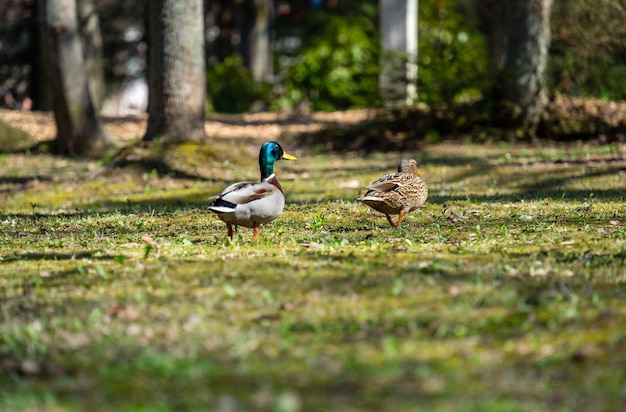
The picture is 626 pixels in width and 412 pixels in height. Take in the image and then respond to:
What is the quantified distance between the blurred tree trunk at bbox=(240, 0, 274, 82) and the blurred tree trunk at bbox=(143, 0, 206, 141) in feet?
56.8

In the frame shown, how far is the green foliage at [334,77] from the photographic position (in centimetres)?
2775

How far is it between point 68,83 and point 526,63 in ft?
29.3

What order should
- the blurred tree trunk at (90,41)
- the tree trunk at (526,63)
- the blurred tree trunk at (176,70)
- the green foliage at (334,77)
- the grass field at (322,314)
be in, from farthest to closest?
the blurred tree trunk at (90,41) → the green foliage at (334,77) → the tree trunk at (526,63) → the blurred tree trunk at (176,70) → the grass field at (322,314)

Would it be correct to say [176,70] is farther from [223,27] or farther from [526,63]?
[223,27]

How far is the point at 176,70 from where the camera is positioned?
1658 centimetres

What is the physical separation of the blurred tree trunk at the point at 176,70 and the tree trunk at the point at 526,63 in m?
6.69

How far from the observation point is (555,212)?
11.5 meters

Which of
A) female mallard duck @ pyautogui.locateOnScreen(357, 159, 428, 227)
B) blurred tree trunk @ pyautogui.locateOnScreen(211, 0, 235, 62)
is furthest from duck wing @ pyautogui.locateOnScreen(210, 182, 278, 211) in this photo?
blurred tree trunk @ pyautogui.locateOnScreen(211, 0, 235, 62)

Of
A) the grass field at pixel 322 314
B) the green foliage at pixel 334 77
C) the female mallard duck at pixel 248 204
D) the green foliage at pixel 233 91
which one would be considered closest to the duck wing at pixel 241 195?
the female mallard duck at pixel 248 204

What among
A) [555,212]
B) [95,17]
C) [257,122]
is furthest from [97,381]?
[95,17]

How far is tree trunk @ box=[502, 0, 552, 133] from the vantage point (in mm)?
20109

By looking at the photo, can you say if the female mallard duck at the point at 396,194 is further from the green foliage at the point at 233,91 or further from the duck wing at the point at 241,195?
the green foliage at the point at 233,91

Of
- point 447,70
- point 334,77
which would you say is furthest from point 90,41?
point 447,70

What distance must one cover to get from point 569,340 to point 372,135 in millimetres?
15440
